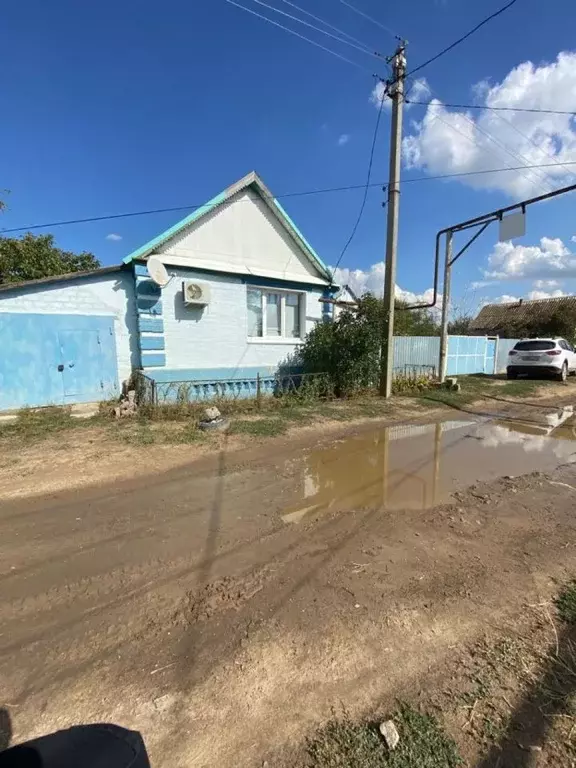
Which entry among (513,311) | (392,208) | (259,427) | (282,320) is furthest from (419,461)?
(513,311)

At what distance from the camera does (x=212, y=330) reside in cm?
1005

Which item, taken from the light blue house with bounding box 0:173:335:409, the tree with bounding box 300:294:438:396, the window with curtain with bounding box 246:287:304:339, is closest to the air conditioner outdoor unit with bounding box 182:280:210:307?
the light blue house with bounding box 0:173:335:409

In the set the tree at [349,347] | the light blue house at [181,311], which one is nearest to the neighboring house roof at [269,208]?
the light blue house at [181,311]

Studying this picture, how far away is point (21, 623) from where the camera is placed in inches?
97.3

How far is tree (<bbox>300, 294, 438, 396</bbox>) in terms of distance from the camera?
1073 cm

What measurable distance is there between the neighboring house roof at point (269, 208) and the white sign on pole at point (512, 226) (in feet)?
16.7

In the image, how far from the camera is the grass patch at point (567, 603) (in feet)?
8.30

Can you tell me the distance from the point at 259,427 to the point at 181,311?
3991mm

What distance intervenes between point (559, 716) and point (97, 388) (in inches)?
372

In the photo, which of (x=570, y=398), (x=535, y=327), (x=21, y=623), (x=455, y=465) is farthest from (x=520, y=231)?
(x=535, y=327)

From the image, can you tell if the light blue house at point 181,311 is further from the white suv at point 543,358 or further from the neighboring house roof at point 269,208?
the white suv at point 543,358

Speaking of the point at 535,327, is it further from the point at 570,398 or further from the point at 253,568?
the point at 253,568

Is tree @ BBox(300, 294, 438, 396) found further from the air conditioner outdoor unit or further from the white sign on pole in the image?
the white sign on pole

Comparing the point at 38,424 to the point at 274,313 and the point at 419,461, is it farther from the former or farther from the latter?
the point at 419,461
